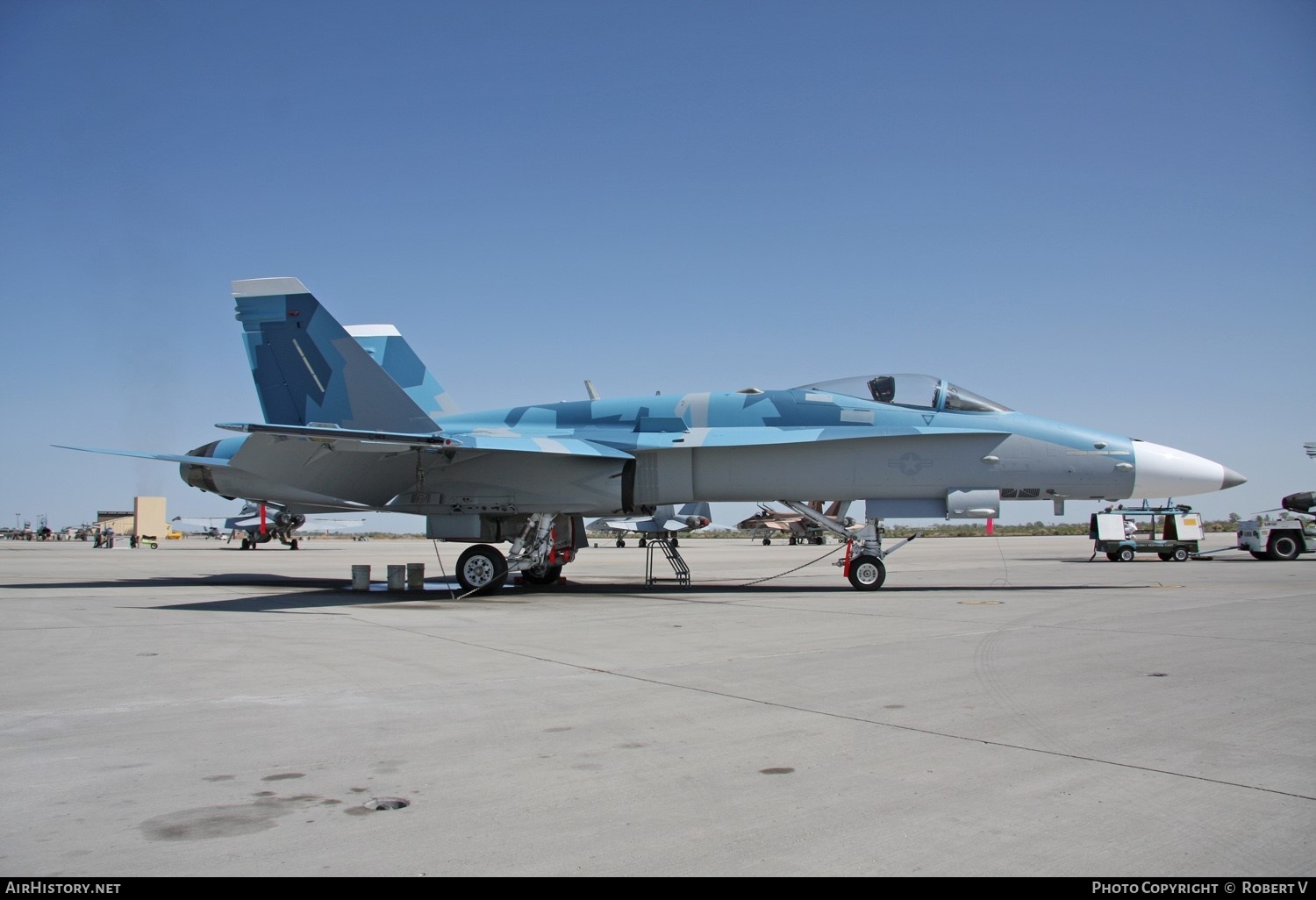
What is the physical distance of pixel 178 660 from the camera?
739 cm

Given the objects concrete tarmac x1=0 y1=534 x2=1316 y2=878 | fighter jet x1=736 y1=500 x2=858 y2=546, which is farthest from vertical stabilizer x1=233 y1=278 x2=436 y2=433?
fighter jet x1=736 y1=500 x2=858 y2=546

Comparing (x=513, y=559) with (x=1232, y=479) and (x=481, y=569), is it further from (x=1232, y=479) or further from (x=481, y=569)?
(x=1232, y=479)

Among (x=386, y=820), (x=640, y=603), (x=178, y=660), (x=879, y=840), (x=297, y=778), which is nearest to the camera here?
(x=879, y=840)

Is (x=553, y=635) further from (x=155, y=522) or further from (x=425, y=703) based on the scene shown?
(x=155, y=522)

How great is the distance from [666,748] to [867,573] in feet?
35.2

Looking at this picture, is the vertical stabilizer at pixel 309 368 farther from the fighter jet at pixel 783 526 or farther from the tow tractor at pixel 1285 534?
the fighter jet at pixel 783 526

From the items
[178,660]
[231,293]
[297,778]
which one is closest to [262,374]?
[231,293]

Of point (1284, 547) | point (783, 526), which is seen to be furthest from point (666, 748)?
point (783, 526)

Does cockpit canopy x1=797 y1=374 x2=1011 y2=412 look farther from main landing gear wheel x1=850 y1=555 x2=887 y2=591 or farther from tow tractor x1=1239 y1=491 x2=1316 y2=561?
tow tractor x1=1239 y1=491 x2=1316 y2=561

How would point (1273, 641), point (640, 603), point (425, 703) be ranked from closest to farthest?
point (425, 703), point (1273, 641), point (640, 603)

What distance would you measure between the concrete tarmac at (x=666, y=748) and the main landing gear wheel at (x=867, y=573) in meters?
4.57

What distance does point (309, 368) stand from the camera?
1488 cm

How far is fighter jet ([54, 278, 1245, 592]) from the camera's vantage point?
13719 mm
